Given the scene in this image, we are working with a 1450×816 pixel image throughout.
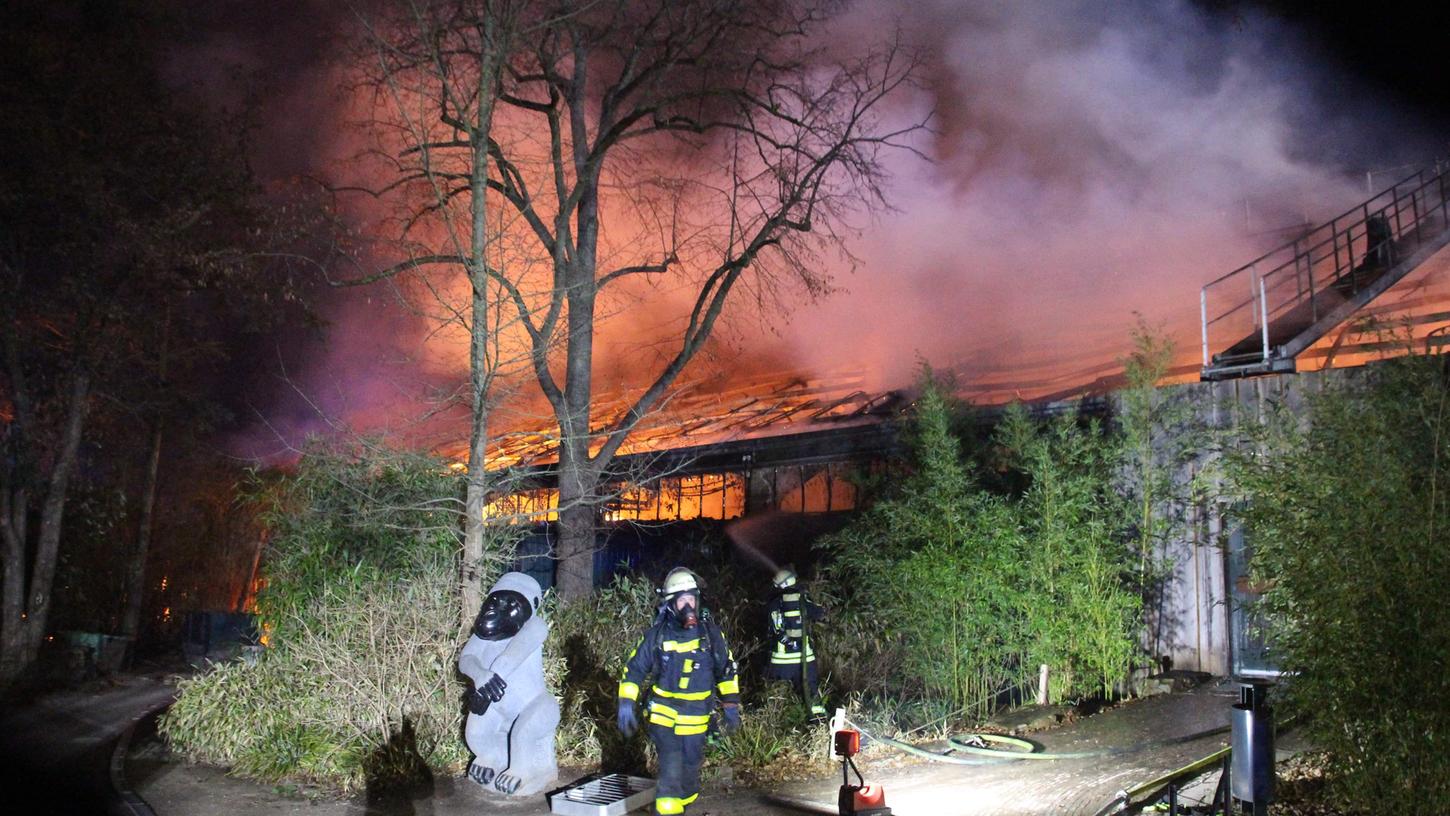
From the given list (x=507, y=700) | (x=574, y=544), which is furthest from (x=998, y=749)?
(x=574, y=544)

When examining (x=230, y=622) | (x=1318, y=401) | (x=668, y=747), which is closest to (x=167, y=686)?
(x=230, y=622)

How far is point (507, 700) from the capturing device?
24.6ft

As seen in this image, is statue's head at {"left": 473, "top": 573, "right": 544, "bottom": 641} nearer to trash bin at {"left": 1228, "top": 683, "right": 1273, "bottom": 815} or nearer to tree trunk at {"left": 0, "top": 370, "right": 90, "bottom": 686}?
trash bin at {"left": 1228, "top": 683, "right": 1273, "bottom": 815}

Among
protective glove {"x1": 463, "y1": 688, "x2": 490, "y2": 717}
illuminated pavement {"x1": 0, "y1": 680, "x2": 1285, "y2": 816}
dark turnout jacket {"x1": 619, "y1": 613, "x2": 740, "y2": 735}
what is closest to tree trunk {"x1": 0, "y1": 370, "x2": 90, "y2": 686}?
illuminated pavement {"x1": 0, "y1": 680, "x2": 1285, "y2": 816}

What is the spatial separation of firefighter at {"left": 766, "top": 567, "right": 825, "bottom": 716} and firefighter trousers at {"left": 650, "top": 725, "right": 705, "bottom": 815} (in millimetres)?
2860

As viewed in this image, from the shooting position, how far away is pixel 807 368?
2219 cm

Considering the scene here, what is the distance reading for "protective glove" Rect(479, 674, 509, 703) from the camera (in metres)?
7.38

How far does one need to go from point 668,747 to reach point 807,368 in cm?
1606

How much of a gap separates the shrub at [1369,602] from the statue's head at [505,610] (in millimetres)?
5072

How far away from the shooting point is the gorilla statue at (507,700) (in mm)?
7414

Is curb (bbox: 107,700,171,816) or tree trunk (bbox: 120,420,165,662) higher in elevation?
tree trunk (bbox: 120,420,165,662)

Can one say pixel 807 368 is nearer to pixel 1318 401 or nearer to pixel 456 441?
pixel 456 441

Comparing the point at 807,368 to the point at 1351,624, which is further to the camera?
the point at 807,368

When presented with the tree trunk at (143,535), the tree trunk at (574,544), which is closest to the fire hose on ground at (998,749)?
the tree trunk at (574,544)
